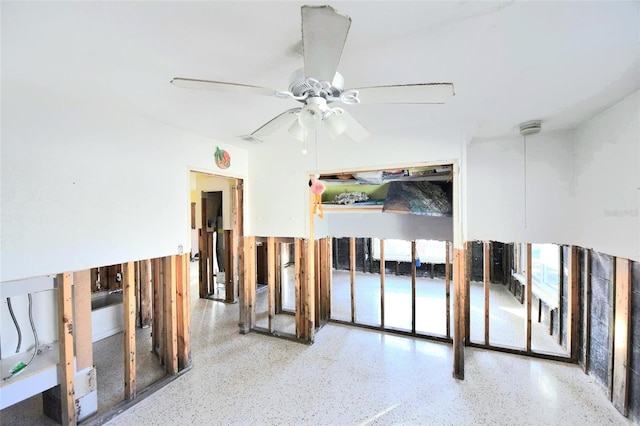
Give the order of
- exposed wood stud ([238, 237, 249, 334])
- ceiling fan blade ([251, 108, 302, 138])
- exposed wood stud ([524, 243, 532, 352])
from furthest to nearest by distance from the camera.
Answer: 1. exposed wood stud ([238, 237, 249, 334])
2. exposed wood stud ([524, 243, 532, 352])
3. ceiling fan blade ([251, 108, 302, 138])

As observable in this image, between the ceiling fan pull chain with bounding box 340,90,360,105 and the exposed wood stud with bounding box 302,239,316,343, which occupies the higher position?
the ceiling fan pull chain with bounding box 340,90,360,105

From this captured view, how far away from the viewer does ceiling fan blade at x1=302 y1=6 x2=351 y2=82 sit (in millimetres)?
789

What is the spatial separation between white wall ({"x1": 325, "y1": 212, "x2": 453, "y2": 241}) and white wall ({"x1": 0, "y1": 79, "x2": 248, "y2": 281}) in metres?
2.57

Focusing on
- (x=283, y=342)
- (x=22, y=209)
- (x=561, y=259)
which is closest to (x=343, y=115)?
(x=22, y=209)

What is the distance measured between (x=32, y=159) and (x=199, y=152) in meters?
1.31

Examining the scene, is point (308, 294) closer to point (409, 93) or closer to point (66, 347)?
point (66, 347)

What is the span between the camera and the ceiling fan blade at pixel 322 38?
2.59 ft

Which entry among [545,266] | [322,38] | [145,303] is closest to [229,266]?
[145,303]

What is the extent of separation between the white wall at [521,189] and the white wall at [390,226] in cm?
76

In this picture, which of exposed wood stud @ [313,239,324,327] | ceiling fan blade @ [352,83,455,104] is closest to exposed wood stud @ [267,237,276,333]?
exposed wood stud @ [313,239,324,327]

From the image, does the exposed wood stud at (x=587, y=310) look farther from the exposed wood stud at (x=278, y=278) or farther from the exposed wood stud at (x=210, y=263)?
the exposed wood stud at (x=210, y=263)

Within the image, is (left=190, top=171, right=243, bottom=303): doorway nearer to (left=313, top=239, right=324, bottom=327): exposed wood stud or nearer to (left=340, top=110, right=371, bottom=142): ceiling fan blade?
(left=313, top=239, right=324, bottom=327): exposed wood stud

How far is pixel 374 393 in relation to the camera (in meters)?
2.40

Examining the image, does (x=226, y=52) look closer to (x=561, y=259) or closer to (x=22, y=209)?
(x=22, y=209)
